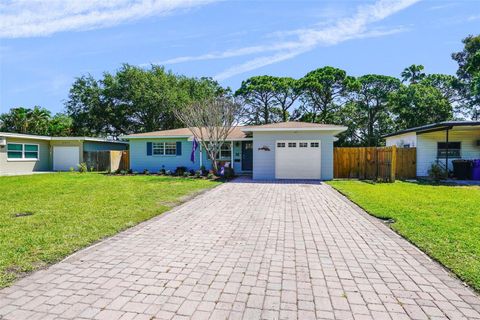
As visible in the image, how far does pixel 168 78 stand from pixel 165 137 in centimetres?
1462

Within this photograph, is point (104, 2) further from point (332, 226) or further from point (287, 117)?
point (287, 117)

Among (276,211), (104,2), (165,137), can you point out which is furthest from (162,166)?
(276,211)

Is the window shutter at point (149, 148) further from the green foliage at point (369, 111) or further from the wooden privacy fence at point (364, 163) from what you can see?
the green foliage at point (369, 111)

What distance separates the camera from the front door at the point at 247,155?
19.7 meters

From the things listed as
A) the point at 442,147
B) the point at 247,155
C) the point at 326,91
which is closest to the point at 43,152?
the point at 247,155

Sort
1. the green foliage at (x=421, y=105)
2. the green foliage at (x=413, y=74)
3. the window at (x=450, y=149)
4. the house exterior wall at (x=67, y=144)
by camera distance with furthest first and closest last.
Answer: the green foliage at (x=413, y=74) → the green foliage at (x=421, y=105) → the house exterior wall at (x=67, y=144) → the window at (x=450, y=149)

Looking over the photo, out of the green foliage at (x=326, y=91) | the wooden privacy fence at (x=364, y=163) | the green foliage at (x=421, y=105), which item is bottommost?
the wooden privacy fence at (x=364, y=163)

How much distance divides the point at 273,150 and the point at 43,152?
60.6 ft

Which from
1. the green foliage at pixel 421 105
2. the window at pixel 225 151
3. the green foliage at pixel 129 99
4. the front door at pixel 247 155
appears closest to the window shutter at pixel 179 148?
the window at pixel 225 151

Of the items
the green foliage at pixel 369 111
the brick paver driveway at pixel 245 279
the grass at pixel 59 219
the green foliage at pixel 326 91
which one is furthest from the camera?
the green foliage at pixel 326 91

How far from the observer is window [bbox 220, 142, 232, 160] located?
20.0 m

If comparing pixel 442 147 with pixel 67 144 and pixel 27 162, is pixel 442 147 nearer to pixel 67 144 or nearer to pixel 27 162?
pixel 67 144

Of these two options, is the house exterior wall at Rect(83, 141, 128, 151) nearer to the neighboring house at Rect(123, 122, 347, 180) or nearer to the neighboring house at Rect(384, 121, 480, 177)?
the neighboring house at Rect(123, 122, 347, 180)

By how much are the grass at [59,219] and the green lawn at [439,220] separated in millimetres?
5268
